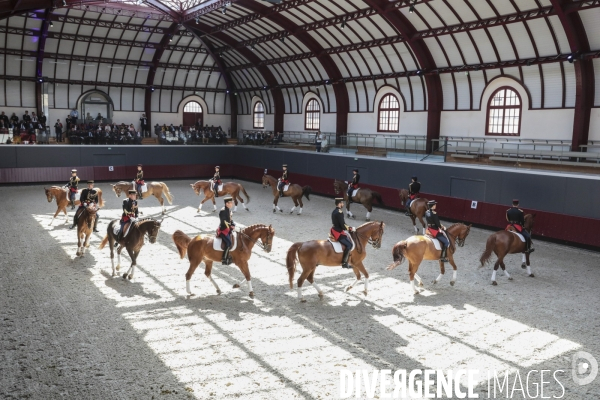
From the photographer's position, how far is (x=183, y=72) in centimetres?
4119

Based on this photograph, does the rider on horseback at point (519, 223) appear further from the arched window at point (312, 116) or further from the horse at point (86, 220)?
the arched window at point (312, 116)

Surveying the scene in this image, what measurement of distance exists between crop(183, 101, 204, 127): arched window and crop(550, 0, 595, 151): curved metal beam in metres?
30.4

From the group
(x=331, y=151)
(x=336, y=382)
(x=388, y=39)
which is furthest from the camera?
(x=331, y=151)

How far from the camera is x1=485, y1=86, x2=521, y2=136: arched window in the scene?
24.1 metres

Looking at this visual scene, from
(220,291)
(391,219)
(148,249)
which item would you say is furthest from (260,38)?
(220,291)

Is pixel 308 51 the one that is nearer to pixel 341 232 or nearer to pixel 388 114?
pixel 388 114

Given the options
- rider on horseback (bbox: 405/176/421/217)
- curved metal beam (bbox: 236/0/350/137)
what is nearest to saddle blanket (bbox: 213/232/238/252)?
rider on horseback (bbox: 405/176/421/217)

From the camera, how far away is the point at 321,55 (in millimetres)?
31625

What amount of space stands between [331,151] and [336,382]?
73.3 ft

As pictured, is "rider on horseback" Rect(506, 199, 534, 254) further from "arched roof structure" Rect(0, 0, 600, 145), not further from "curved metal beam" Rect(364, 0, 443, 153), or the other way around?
"curved metal beam" Rect(364, 0, 443, 153)

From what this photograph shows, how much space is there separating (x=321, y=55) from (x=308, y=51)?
1.62m

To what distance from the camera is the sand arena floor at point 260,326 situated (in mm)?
7188

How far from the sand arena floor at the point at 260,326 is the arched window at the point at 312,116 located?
76.1ft

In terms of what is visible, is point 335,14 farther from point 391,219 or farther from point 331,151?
point 391,219
